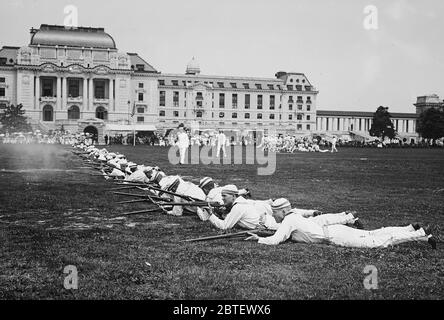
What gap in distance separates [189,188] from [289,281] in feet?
16.7

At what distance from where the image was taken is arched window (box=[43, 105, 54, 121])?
95.2 m

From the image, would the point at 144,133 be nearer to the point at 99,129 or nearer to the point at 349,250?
the point at 99,129

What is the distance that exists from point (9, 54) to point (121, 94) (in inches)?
852

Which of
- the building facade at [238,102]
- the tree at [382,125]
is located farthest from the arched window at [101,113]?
the tree at [382,125]

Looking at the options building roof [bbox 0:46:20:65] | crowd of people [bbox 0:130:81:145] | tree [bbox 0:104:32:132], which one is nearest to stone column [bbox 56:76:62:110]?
building roof [bbox 0:46:20:65]

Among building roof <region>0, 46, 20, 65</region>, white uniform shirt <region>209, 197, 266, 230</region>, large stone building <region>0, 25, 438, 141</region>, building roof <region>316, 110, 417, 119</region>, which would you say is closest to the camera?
white uniform shirt <region>209, 197, 266, 230</region>

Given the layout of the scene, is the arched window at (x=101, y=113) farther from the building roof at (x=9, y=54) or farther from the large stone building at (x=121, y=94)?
the building roof at (x=9, y=54)

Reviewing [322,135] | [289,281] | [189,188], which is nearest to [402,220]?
[189,188]

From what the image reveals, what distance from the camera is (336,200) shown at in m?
12.8

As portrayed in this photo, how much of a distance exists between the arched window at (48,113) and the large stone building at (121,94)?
0.57 feet

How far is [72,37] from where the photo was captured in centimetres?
9644

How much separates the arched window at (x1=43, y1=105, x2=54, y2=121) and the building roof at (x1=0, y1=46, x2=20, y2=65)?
419 inches

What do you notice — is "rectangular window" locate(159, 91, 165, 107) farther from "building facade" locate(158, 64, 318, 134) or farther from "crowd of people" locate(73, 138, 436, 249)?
"crowd of people" locate(73, 138, 436, 249)

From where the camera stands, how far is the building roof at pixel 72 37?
95.0 metres
